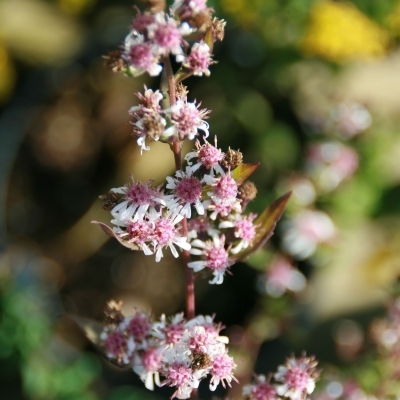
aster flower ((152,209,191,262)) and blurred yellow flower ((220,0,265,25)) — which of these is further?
blurred yellow flower ((220,0,265,25))

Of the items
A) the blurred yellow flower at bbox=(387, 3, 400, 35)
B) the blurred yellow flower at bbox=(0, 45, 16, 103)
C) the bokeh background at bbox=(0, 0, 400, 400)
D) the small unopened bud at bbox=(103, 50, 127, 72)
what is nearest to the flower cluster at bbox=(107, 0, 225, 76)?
the small unopened bud at bbox=(103, 50, 127, 72)

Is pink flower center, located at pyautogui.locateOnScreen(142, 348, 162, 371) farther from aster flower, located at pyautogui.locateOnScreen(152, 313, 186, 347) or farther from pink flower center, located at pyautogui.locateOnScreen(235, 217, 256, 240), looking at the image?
pink flower center, located at pyautogui.locateOnScreen(235, 217, 256, 240)

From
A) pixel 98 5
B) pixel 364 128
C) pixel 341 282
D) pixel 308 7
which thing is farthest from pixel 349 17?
pixel 98 5

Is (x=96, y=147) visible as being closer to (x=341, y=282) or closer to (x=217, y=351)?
(x=341, y=282)

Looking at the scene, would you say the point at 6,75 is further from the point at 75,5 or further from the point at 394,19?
the point at 394,19

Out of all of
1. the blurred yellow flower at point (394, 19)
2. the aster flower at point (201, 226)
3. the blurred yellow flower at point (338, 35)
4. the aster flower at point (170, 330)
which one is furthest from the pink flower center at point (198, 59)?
the blurred yellow flower at point (394, 19)
